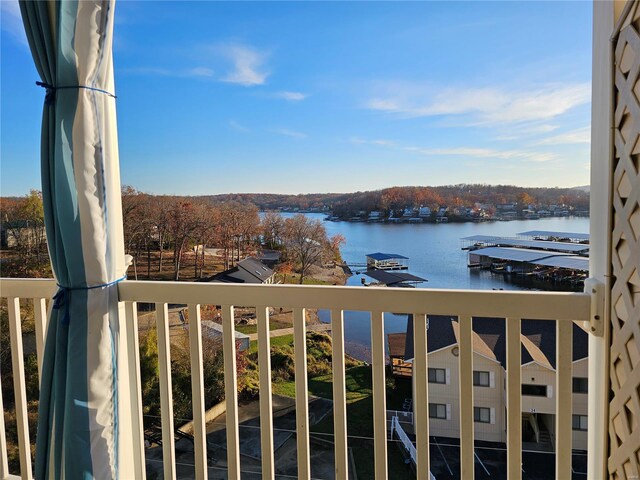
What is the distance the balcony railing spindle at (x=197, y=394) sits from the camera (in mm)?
1423

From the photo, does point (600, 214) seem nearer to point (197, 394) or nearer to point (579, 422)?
point (579, 422)

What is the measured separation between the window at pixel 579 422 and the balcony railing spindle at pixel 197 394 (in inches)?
48.5

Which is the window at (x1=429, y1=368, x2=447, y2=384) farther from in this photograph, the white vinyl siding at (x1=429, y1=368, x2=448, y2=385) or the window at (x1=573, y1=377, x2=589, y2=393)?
the window at (x1=573, y1=377, x2=589, y2=393)

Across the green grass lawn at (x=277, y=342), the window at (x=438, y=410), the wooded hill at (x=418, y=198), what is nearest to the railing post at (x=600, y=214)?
the wooded hill at (x=418, y=198)

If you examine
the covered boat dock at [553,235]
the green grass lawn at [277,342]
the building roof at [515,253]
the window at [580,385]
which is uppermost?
the covered boat dock at [553,235]

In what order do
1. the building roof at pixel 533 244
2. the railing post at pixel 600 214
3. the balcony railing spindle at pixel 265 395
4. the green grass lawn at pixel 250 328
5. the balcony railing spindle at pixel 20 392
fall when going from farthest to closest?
the balcony railing spindle at pixel 20 392
the green grass lawn at pixel 250 328
the balcony railing spindle at pixel 265 395
the building roof at pixel 533 244
the railing post at pixel 600 214

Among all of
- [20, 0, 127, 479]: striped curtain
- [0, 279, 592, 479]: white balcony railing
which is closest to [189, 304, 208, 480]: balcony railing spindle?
[0, 279, 592, 479]: white balcony railing

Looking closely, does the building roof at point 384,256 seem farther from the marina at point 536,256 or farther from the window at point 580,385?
the window at point 580,385

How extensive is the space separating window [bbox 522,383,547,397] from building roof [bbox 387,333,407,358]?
1.29 ft

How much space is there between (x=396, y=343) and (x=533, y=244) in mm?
575

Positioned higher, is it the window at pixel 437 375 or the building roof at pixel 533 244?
the building roof at pixel 533 244

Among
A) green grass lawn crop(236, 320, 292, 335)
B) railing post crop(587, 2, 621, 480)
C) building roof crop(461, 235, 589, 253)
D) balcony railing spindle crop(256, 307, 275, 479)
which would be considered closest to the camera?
railing post crop(587, 2, 621, 480)

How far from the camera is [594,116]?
1.12m

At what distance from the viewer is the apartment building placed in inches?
47.9
